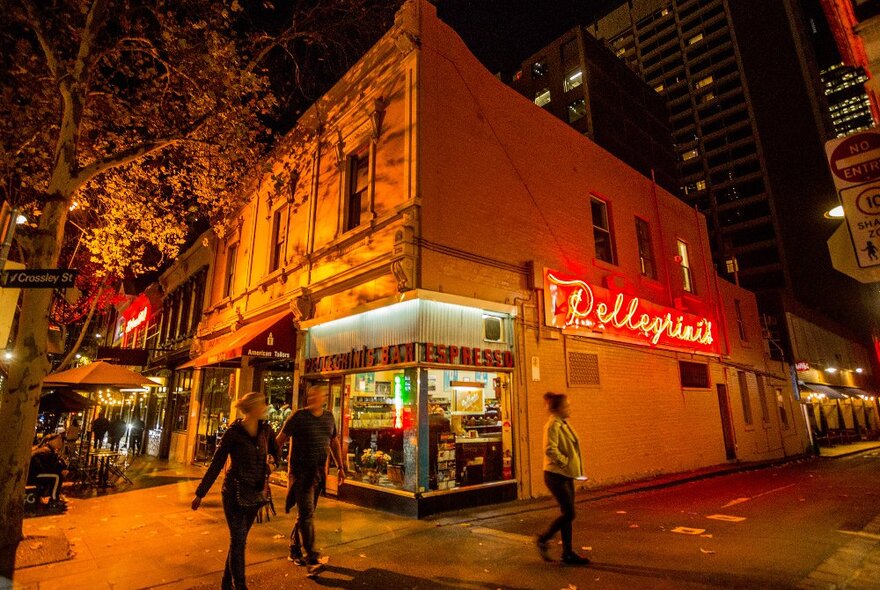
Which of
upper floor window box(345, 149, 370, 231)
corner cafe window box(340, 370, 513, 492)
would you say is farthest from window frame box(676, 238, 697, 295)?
upper floor window box(345, 149, 370, 231)

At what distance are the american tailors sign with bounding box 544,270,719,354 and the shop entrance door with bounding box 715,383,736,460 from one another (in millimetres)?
2552

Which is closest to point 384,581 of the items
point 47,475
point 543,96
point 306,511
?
point 306,511

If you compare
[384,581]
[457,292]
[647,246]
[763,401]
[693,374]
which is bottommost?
[384,581]

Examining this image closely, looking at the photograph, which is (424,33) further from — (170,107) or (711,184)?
(711,184)

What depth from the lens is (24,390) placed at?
6871 millimetres

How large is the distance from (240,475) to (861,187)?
7197 millimetres

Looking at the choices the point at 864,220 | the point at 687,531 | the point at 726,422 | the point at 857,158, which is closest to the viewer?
the point at 864,220

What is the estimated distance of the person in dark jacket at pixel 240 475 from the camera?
14.8 ft

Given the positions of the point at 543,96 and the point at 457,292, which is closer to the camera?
the point at 457,292

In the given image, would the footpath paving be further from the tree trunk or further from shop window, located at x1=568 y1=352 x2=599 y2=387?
shop window, located at x1=568 y1=352 x2=599 y2=387

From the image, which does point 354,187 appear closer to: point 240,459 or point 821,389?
point 240,459

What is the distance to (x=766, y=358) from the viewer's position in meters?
20.0

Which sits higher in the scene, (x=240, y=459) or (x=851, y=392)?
(x=851, y=392)

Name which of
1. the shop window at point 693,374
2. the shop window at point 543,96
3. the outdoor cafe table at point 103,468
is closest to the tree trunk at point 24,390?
the outdoor cafe table at point 103,468
